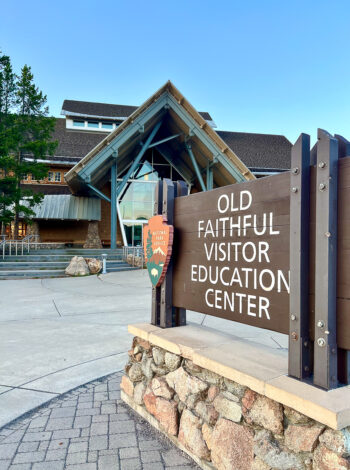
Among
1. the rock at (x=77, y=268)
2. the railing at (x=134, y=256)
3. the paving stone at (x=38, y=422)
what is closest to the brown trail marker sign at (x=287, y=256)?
the paving stone at (x=38, y=422)

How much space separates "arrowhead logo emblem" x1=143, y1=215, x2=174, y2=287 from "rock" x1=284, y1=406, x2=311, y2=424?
66.0 inches

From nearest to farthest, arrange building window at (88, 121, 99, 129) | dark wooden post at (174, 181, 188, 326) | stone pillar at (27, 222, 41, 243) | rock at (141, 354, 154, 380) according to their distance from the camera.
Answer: rock at (141, 354, 154, 380)
dark wooden post at (174, 181, 188, 326)
stone pillar at (27, 222, 41, 243)
building window at (88, 121, 99, 129)

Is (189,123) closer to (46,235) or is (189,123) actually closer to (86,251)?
(86,251)

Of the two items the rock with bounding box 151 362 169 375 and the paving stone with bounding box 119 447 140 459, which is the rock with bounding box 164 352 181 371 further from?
the paving stone with bounding box 119 447 140 459

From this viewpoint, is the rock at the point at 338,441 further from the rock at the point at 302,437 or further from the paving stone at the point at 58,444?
the paving stone at the point at 58,444

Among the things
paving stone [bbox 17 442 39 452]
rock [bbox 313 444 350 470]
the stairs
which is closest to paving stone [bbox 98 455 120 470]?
paving stone [bbox 17 442 39 452]

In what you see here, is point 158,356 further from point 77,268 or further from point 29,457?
point 77,268

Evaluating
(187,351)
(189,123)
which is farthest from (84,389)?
(189,123)

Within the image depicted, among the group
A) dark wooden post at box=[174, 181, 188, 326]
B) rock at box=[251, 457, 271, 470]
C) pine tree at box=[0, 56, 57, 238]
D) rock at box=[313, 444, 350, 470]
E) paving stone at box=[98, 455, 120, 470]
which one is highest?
pine tree at box=[0, 56, 57, 238]

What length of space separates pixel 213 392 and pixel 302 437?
0.77 meters

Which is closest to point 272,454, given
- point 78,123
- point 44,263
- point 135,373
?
point 135,373

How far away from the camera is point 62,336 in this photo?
590cm

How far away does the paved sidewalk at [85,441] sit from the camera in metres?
2.57

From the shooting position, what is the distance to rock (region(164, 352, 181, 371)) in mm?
2925
